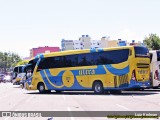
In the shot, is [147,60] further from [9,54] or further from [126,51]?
[9,54]

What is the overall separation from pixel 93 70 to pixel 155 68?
5217 mm

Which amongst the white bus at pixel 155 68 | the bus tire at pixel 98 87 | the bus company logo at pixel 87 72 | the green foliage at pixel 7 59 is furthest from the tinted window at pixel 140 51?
the green foliage at pixel 7 59

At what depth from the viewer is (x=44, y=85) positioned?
3055 centimetres

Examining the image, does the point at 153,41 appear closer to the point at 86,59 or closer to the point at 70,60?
the point at 70,60

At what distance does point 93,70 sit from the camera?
27016mm

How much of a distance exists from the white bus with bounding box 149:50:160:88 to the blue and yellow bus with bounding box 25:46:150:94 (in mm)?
2590

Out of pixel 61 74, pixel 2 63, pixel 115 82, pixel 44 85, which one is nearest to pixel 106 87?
pixel 115 82

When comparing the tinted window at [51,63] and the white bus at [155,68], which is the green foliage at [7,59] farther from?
the white bus at [155,68]

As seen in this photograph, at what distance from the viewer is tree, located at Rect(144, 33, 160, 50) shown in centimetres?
7188

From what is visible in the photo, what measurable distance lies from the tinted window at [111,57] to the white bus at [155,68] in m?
4.25

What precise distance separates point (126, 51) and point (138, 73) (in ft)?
5.73

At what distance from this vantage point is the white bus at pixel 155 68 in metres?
28.2

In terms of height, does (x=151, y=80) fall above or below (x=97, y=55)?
below

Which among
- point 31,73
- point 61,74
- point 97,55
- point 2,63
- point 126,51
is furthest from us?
point 2,63
